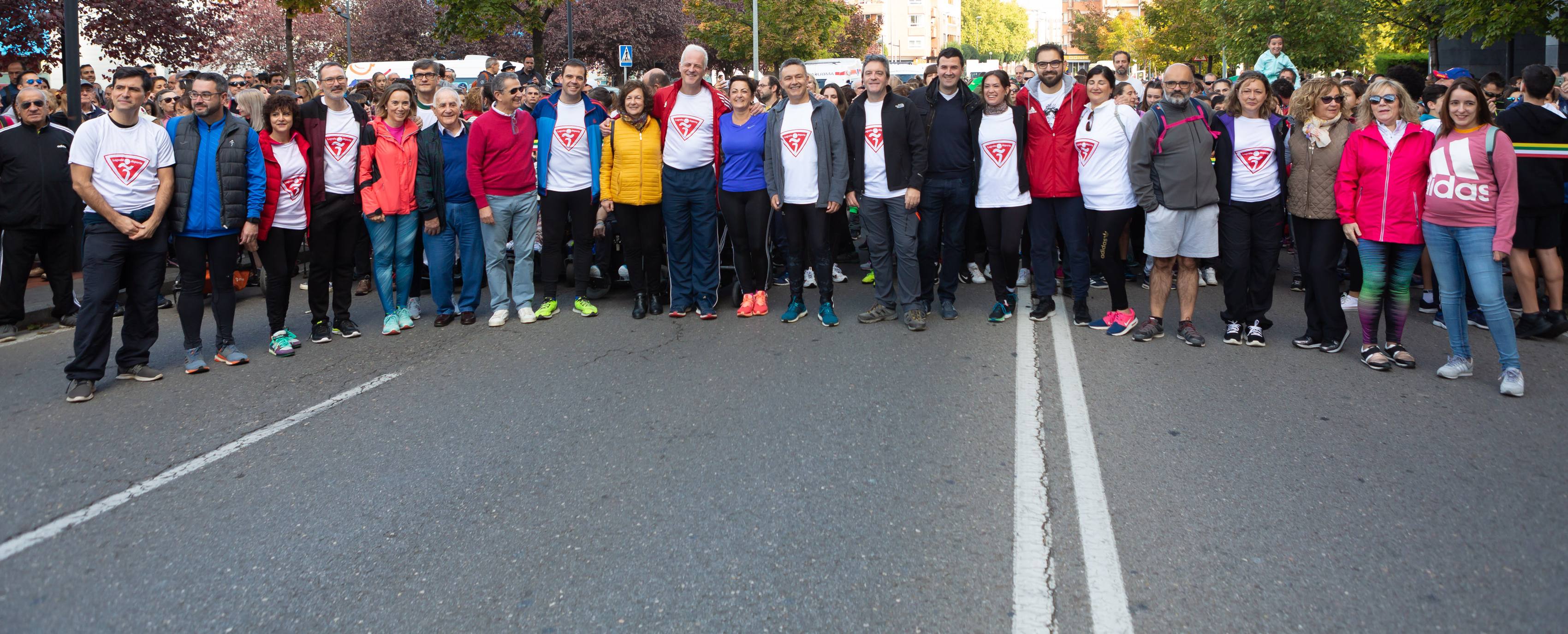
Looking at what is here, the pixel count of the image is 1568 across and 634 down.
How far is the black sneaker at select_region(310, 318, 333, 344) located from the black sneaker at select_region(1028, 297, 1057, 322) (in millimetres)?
5102

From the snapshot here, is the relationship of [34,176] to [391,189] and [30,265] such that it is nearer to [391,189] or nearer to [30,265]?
[30,265]

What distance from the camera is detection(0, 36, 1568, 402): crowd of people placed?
690 centimetres

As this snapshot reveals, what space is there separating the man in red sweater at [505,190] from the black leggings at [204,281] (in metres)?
1.81

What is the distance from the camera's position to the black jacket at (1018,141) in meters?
8.36

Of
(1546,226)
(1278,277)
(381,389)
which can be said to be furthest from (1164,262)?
(381,389)

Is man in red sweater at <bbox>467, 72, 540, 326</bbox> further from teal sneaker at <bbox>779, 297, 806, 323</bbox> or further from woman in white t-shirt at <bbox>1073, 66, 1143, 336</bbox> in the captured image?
woman in white t-shirt at <bbox>1073, 66, 1143, 336</bbox>

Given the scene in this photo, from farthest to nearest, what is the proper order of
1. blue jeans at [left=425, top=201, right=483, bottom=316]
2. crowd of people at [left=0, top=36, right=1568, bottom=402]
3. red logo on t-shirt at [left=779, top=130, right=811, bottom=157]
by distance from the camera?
blue jeans at [left=425, top=201, right=483, bottom=316], red logo on t-shirt at [left=779, top=130, right=811, bottom=157], crowd of people at [left=0, top=36, right=1568, bottom=402]

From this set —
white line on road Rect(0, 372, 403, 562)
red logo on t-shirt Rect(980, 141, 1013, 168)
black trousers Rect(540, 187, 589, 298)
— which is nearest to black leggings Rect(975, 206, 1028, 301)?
red logo on t-shirt Rect(980, 141, 1013, 168)

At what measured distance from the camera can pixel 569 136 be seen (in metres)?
8.98

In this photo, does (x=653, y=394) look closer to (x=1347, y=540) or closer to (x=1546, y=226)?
(x=1347, y=540)

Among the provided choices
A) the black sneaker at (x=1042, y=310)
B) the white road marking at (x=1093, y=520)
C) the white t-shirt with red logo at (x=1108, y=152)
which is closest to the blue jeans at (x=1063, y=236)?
the black sneaker at (x=1042, y=310)

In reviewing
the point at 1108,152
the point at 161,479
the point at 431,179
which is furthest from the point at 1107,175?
the point at 161,479

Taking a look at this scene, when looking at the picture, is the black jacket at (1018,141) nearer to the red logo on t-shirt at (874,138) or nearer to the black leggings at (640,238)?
the red logo on t-shirt at (874,138)

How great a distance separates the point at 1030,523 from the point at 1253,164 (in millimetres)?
4276
